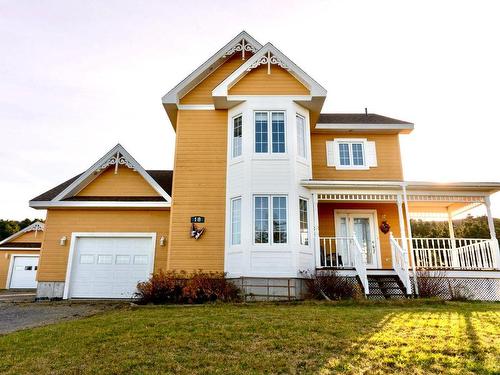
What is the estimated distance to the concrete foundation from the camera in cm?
1317

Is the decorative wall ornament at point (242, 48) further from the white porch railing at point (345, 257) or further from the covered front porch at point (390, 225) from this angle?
the white porch railing at point (345, 257)

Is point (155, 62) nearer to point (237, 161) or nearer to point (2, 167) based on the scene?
point (237, 161)

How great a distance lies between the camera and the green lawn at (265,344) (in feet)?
14.4

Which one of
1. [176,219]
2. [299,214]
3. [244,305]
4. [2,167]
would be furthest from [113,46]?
[2,167]

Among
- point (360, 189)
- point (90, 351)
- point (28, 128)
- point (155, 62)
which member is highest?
point (155, 62)

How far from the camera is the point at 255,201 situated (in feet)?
38.7

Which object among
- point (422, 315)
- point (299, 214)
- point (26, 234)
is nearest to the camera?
point (422, 315)

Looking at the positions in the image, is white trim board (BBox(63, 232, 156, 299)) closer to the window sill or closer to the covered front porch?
the window sill

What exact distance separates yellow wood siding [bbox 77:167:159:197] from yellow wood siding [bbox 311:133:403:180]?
6718mm

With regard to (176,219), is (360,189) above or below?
above

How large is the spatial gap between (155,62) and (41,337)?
10413mm

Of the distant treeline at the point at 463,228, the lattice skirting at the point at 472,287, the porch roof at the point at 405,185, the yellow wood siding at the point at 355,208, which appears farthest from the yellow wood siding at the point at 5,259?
the distant treeline at the point at 463,228

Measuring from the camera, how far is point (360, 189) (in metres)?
12.2

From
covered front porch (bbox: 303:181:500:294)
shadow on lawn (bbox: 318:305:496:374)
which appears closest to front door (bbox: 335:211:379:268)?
covered front porch (bbox: 303:181:500:294)
